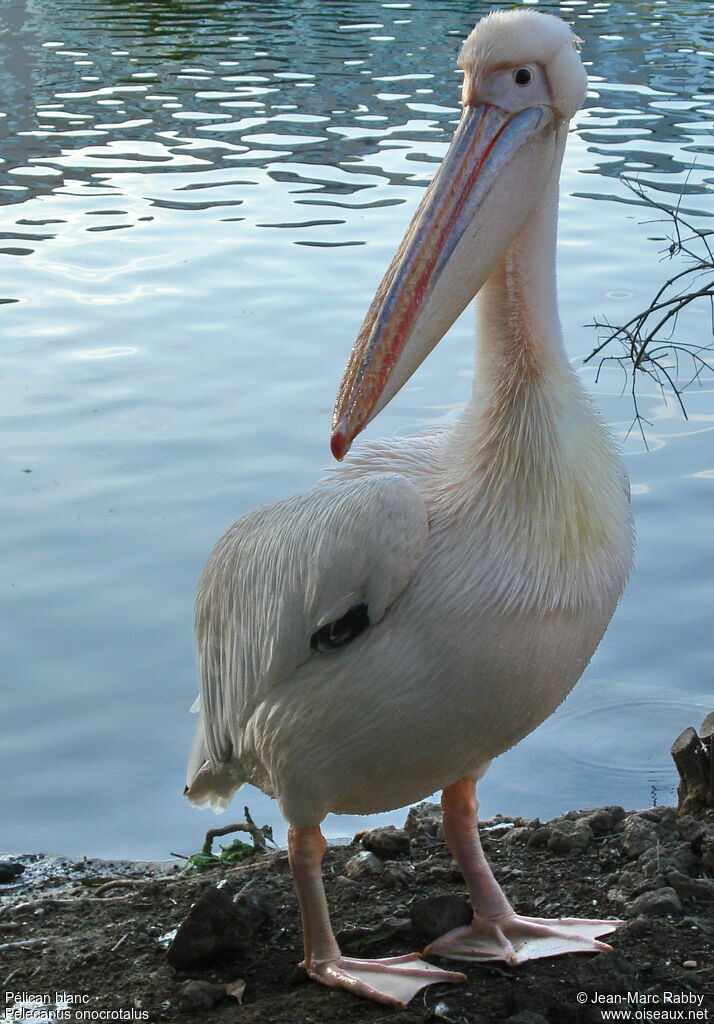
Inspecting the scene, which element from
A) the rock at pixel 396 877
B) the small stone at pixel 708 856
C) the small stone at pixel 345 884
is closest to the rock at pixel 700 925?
the small stone at pixel 708 856

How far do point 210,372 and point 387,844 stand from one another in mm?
4125

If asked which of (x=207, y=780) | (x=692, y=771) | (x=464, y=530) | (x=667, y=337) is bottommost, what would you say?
(x=692, y=771)

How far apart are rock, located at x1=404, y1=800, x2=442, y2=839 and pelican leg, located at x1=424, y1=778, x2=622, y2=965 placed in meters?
0.56

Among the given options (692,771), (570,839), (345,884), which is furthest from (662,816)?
(345,884)

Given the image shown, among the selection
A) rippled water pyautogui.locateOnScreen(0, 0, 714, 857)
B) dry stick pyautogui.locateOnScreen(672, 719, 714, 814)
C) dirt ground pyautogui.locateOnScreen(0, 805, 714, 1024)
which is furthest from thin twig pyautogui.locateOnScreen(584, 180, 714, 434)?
dirt ground pyautogui.locateOnScreen(0, 805, 714, 1024)

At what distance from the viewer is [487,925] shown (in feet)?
10.1

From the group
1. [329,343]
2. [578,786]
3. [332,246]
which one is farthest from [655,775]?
[332,246]

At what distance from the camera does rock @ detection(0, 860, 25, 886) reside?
154 inches

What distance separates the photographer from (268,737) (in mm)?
2900

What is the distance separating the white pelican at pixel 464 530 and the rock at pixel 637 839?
75 cm

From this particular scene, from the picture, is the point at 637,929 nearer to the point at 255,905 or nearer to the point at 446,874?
the point at 446,874

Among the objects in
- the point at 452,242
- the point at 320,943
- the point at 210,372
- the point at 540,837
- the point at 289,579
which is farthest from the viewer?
the point at 210,372

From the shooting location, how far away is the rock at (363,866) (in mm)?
3479

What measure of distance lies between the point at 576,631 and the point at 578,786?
1.81 metres
